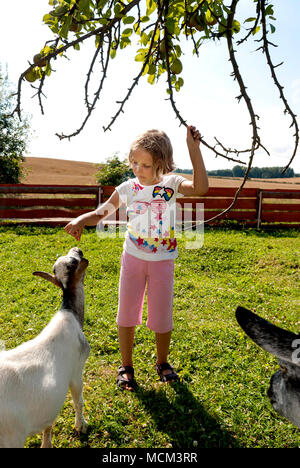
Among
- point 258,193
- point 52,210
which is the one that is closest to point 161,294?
point 52,210

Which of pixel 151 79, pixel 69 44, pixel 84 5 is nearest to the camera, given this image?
pixel 84 5

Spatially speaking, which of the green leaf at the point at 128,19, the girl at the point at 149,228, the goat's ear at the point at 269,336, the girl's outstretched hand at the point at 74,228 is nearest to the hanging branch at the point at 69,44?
the green leaf at the point at 128,19

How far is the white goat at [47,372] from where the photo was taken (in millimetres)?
1719

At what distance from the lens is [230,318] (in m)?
4.77

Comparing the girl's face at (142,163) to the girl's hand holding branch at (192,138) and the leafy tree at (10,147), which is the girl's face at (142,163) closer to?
the girl's hand holding branch at (192,138)

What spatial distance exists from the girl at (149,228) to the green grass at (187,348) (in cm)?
59

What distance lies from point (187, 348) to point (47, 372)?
2272mm

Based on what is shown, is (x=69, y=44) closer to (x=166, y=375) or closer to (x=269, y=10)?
(x=269, y=10)

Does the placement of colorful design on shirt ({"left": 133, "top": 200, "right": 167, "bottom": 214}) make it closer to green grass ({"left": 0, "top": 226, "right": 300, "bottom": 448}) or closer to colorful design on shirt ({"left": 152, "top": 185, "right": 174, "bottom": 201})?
colorful design on shirt ({"left": 152, "top": 185, "right": 174, "bottom": 201})

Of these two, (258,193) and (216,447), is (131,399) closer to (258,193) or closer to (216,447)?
(216,447)

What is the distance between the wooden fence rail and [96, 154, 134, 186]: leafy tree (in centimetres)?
568

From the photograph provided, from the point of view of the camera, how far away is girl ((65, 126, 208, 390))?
8.59ft

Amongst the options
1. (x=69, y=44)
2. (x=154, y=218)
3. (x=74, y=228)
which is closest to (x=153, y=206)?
(x=154, y=218)

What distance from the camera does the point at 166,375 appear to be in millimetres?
3248
